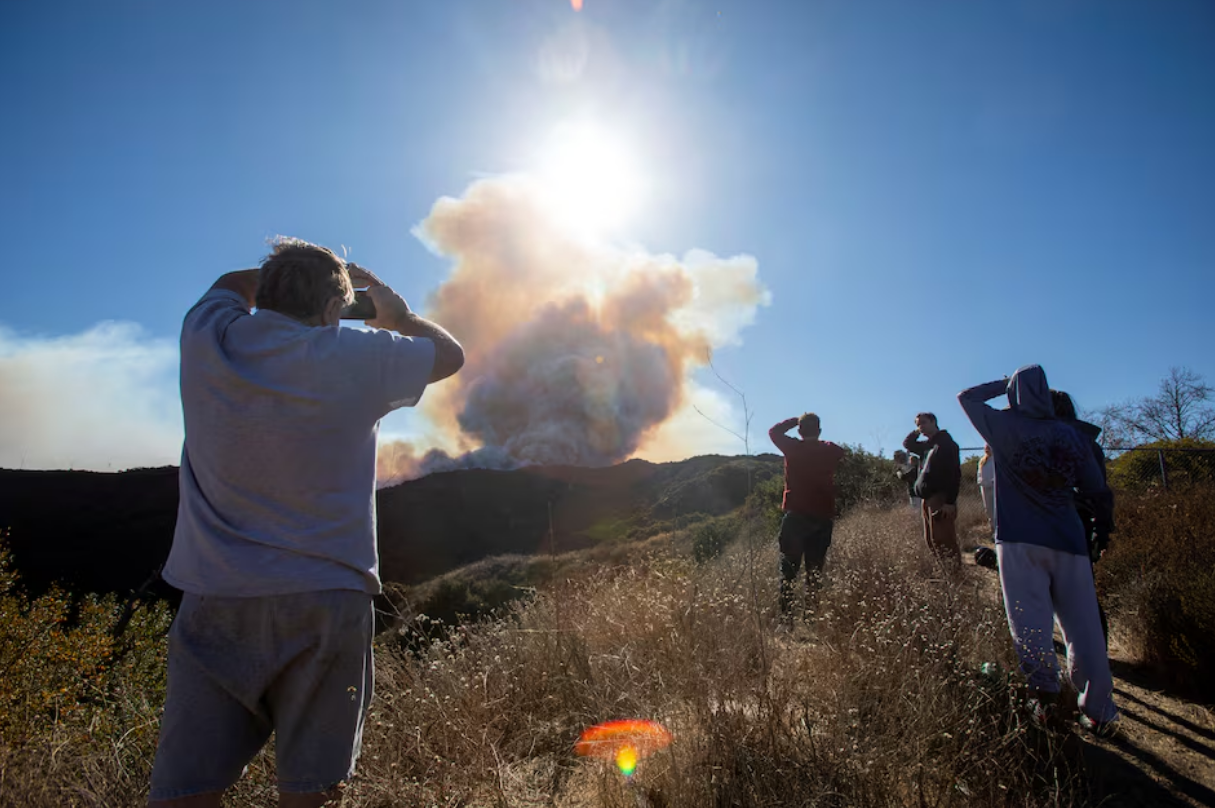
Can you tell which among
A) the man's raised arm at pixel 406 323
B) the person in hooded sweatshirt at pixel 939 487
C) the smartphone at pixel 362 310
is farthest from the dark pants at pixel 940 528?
the smartphone at pixel 362 310

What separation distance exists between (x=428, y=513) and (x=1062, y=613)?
4426 centimetres

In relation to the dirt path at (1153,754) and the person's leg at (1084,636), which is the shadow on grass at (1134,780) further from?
the person's leg at (1084,636)

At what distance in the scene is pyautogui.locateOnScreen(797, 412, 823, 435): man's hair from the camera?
5832mm

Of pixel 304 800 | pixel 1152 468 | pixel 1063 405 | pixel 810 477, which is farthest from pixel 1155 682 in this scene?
pixel 1152 468

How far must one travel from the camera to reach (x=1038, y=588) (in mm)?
3379

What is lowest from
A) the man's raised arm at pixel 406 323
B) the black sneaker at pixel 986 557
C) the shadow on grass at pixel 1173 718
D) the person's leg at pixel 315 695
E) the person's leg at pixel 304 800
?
the shadow on grass at pixel 1173 718

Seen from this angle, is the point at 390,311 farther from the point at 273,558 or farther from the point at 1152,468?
the point at 1152,468

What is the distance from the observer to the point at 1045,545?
3375 mm

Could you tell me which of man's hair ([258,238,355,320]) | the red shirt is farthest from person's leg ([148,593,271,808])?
the red shirt

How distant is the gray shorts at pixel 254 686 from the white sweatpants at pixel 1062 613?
3.37m

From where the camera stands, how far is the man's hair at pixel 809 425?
19.1 ft

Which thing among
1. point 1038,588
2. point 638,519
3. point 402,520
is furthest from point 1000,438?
point 402,520

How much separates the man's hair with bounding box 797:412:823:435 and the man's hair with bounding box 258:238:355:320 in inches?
199

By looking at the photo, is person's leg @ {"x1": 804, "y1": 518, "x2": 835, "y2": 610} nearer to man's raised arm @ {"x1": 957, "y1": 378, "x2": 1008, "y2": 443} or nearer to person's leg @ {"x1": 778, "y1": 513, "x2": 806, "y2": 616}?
person's leg @ {"x1": 778, "y1": 513, "x2": 806, "y2": 616}
